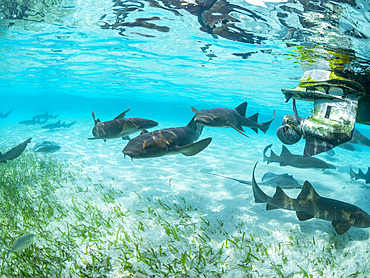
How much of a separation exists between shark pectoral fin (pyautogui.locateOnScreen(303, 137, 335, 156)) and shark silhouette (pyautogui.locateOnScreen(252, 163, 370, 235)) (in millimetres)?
767

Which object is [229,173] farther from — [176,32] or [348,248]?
[176,32]

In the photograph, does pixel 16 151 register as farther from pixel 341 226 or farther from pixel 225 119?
pixel 341 226

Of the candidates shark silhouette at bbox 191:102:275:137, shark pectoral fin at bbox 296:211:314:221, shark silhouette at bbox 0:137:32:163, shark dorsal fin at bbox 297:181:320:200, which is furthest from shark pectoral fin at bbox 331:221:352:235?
shark silhouette at bbox 0:137:32:163

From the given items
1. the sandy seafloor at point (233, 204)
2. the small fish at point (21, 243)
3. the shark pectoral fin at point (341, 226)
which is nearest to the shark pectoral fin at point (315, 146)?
the shark pectoral fin at point (341, 226)

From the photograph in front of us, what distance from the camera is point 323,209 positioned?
4824mm

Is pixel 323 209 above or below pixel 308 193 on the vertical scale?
below

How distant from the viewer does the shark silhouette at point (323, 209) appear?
189 inches

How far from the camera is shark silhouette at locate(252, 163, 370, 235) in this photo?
15.7 feet

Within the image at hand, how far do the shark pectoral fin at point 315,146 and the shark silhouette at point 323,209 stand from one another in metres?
0.77

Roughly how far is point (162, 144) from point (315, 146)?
3.45 metres

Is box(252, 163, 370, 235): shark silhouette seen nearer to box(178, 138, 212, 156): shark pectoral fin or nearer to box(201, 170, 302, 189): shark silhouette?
box(178, 138, 212, 156): shark pectoral fin

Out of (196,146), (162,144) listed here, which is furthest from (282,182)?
(162,144)

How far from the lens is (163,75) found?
2622 centimetres

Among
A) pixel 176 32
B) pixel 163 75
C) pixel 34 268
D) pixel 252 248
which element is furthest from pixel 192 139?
pixel 163 75
